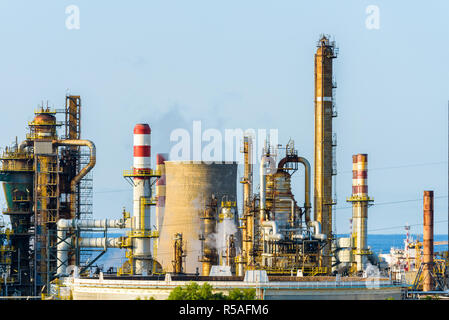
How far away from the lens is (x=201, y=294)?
50.7 metres

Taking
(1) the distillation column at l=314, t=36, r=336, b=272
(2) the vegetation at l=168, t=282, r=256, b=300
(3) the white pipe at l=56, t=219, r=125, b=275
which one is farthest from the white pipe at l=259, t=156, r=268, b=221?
(2) the vegetation at l=168, t=282, r=256, b=300

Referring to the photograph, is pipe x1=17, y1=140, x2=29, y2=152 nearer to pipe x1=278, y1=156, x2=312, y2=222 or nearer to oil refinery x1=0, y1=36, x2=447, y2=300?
oil refinery x1=0, y1=36, x2=447, y2=300

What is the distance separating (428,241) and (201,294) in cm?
2773

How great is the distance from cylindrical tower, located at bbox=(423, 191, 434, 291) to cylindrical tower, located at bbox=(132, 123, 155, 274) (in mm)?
20103

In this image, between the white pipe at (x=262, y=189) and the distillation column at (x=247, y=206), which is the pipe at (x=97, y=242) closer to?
the distillation column at (x=247, y=206)

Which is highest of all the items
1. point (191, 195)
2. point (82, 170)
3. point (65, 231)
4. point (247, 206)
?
point (82, 170)


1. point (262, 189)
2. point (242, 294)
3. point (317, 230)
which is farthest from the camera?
point (262, 189)

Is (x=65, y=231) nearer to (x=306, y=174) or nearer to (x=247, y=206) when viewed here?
(x=247, y=206)

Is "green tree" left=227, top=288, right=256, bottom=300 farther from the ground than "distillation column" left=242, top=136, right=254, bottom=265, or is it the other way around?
"distillation column" left=242, top=136, right=254, bottom=265

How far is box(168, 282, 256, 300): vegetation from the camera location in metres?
50.5

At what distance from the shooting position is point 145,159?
64.8 m

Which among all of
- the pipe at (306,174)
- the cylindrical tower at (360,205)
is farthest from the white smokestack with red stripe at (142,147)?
the cylindrical tower at (360,205)

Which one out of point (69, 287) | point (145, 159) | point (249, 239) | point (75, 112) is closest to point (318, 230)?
point (249, 239)

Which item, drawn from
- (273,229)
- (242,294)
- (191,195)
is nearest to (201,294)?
(242,294)
